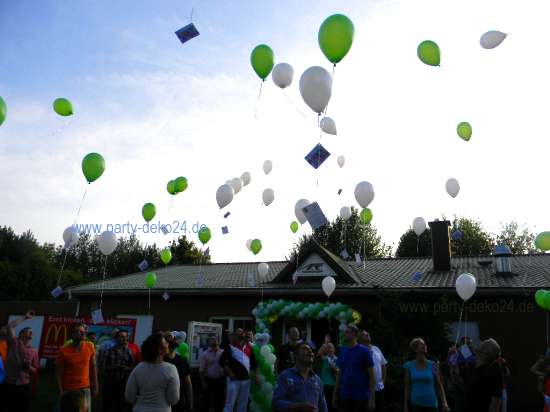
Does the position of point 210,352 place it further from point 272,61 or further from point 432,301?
point 432,301

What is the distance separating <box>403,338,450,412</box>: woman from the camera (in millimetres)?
5168

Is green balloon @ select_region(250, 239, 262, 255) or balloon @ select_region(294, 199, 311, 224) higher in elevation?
balloon @ select_region(294, 199, 311, 224)

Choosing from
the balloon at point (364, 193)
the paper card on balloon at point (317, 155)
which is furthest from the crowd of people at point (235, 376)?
the balloon at point (364, 193)

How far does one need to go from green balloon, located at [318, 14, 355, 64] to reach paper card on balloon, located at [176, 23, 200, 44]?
1.98 m

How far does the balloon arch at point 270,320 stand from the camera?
8.18 m

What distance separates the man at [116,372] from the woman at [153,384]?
2.62 metres

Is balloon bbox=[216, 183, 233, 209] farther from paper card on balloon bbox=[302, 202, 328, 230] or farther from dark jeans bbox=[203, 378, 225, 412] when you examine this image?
dark jeans bbox=[203, 378, 225, 412]

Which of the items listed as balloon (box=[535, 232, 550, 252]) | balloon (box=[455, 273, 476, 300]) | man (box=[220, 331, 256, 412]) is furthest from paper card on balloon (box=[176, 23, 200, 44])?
balloon (box=[535, 232, 550, 252])

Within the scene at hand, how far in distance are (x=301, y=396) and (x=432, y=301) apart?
9.11 m

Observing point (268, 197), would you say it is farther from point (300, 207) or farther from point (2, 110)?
point (2, 110)

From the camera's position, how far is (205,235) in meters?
13.8

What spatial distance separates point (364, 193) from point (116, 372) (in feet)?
22.0

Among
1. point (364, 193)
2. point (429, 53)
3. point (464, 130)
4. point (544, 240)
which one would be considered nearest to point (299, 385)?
point (429, 53)

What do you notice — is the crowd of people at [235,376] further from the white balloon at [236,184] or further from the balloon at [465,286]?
the white balloon at [236,184]
